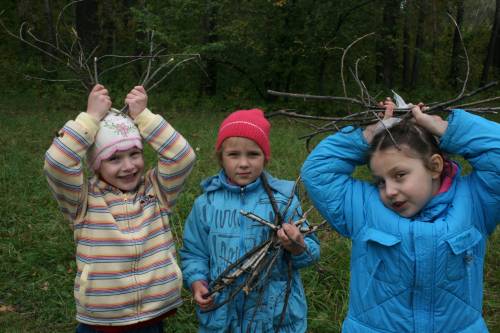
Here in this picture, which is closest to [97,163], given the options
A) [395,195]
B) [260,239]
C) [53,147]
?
[53,147]

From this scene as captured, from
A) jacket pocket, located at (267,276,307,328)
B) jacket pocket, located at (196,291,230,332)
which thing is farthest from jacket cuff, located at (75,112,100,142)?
jacket pocket, located at (267,276,307,328)

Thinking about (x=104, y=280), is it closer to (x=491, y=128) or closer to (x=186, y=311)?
(x=186, y=311)

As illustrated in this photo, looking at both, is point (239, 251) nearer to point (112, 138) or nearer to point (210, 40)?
point (112, 138)

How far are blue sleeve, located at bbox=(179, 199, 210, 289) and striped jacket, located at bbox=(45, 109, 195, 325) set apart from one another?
6cm

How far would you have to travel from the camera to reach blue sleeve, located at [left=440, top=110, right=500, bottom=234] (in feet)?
6.32

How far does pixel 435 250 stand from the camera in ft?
6.39

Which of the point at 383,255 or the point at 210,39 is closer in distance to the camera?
the point at 383,255

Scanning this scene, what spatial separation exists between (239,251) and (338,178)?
542 mm

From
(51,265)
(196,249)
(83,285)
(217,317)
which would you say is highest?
(196,249)

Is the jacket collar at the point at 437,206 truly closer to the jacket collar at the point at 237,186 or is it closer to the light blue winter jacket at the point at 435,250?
the light blue winter jacket at the point at 435,250

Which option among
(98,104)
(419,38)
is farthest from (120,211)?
(419,38)

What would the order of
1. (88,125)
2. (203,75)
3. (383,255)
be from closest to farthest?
(383,255)
(88,125)
(203,75)

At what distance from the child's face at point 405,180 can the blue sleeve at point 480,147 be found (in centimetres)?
10

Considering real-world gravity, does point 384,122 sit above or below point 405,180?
above
